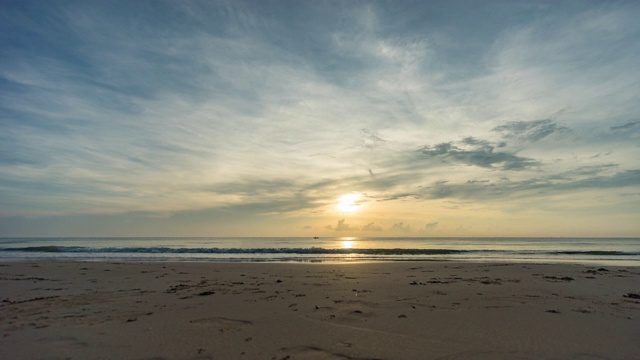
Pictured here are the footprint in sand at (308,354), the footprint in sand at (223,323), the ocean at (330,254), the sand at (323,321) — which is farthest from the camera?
the ocean at (330,254)

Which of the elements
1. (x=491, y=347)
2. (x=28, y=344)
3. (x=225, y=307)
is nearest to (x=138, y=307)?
(x=225, y=307)

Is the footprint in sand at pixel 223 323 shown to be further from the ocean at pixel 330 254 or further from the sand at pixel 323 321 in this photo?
the ocean at pixel 330 254

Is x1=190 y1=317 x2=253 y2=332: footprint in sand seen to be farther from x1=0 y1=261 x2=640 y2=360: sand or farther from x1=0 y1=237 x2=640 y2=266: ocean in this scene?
x1=0 y1=237 x2=640 y2=266: ocean

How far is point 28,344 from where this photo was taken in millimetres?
5781

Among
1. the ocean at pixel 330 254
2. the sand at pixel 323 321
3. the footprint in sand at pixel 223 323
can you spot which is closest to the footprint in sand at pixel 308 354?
the sand at pixel 323 321

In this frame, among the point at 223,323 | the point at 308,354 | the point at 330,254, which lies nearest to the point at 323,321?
the point at 308,354

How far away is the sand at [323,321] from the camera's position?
5418mm

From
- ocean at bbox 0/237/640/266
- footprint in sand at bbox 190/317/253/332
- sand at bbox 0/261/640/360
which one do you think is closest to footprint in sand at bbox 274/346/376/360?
sand at bbox 0/261/640/360

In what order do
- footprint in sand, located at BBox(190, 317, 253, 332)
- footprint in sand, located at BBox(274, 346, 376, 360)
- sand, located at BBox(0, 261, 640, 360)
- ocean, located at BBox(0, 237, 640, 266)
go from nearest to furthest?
footprint in sand, located at BBox(274, 346, 376, 360) → sand, located at BBox(0, 261, 640, 360) → footprint in sand, located at BBox(190, 317, 253, 332) → ocean, located at BBox(0, 237, 640, 266)

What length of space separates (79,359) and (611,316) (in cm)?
1030

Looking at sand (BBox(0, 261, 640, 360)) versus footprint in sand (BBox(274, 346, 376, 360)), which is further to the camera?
sand (BBox(0, 261, 640, 360))

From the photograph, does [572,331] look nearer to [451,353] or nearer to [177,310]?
[451,353]

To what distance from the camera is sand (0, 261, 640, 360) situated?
5.42 m

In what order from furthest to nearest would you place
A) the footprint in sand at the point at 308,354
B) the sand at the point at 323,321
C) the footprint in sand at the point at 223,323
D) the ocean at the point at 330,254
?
the ocean at the point at 330,254, the footprint in sand at the point at 223,323, the sand at the point at 323,321, the footprint in sand at the point at 308,354
